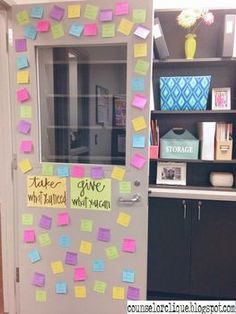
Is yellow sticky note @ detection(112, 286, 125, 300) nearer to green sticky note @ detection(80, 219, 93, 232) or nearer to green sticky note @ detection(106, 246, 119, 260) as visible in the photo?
green sticky note @ detection(106, 246, 119, 260)

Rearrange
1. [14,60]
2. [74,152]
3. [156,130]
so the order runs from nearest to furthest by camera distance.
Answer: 1. [14,60]
2. [74,152]
3. [156,130]

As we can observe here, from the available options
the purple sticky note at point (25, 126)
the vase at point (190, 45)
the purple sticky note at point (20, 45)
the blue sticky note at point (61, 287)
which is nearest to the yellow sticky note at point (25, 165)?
the purple sticky note at point (25, 126)

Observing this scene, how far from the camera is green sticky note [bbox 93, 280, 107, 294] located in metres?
2.10

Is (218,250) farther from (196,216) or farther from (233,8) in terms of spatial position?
(233,8)

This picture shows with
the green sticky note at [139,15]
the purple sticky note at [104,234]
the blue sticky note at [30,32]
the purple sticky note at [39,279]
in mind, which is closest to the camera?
the green sticky note at [139,15]

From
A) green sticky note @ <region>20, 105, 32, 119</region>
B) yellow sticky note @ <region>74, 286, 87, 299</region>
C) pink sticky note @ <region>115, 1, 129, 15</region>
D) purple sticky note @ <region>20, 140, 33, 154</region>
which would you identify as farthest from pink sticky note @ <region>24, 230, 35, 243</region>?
pink sticky note @ <region>115, 1, 129, 15</region>

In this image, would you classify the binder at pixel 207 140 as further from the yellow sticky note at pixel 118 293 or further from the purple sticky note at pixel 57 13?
the purple sticky note at pixel 57 13

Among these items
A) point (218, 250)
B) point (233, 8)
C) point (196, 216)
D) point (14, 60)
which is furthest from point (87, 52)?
point (218, 250)

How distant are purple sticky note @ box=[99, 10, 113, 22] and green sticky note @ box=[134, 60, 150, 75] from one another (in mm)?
320

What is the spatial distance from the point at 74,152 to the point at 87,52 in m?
0.69

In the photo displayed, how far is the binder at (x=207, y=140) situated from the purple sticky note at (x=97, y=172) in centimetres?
79

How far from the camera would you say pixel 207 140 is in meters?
2.23

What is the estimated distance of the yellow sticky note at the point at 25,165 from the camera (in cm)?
205

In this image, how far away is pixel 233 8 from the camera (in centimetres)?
214
